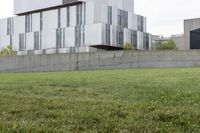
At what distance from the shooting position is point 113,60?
39.6m

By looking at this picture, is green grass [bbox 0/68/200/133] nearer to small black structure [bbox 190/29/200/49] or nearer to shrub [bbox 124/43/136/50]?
small black structure [bbox 190/29/200/49]

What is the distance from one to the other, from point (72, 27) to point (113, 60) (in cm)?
5426

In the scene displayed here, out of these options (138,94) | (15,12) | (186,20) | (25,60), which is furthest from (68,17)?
(138,94)

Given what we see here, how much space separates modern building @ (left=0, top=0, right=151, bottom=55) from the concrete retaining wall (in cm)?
4617

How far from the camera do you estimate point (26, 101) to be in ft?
28.1

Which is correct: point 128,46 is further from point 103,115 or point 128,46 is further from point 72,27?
point 103,115

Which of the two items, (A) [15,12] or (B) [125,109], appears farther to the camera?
(A) [15,12]

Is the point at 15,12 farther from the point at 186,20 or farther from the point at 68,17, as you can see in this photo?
the point at 186,20

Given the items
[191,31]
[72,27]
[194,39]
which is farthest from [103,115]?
[72,27]

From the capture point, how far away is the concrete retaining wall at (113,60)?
125ft

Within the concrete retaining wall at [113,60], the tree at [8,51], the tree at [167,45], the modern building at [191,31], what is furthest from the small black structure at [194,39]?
the tree at [8,51]

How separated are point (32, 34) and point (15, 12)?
36.8 feet

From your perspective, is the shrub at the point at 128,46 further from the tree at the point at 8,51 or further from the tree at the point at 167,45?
the tree at the point at 8,51

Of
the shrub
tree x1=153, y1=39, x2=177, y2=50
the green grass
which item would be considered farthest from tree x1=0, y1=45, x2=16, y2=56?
the green grass
